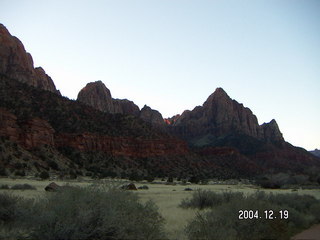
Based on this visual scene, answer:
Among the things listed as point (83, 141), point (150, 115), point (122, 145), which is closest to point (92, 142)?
point (83, 141)

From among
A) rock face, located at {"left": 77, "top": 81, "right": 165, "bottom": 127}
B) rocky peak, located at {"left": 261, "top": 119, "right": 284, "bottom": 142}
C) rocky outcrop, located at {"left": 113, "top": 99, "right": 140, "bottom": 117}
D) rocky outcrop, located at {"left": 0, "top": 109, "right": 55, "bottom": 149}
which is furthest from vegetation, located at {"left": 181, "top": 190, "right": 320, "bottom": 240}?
rocky peak, located at {"left": 261, "top": 119, "right": 284, "bottom": 142}

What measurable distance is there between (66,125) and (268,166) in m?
73.9

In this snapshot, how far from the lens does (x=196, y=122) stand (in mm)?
160250

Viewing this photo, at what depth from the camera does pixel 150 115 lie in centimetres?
16088

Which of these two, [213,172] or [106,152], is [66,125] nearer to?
[106,152]

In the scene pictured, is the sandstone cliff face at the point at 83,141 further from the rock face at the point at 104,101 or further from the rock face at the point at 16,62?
the rock face at the point at 104,101

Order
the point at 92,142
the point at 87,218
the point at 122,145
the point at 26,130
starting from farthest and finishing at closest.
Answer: the point at 122,145, the point at 92,142, the point at 26,130, the point at 87,218

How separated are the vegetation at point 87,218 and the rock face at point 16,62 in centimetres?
9498

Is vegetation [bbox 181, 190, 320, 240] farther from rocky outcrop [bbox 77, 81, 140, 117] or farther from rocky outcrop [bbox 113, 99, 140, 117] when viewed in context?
rocky outcrop [bbox 113, 99, 140, 117]

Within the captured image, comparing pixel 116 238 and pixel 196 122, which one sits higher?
pixel 196 122

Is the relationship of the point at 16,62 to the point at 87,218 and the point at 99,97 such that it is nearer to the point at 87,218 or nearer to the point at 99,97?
the point at 99,97

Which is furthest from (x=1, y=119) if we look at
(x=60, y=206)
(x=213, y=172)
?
(x=213, y=172)

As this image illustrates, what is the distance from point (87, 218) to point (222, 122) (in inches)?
5805

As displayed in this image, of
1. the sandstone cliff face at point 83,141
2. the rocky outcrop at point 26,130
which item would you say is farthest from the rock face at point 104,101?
the rocky outcrop at point 26,130
